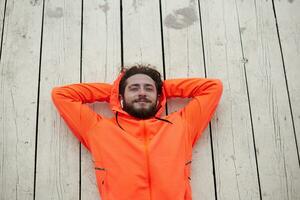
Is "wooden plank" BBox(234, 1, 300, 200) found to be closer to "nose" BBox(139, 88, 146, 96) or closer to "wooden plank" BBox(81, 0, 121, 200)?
"nose" BBox(139, 88, 146, 96)

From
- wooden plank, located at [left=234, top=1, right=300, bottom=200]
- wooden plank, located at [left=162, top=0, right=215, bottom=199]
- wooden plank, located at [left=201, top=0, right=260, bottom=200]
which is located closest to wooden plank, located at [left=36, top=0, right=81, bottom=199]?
wooden plank, located at [left=162, top=0, right=215, bottom=199]

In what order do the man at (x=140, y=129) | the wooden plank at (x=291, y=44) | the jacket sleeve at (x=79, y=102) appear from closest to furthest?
the man at (x=140, y=129) < the jacket sleeve at (x=79, y=102) < the wooden plank at (x=291, y=44)

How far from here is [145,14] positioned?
2029 mm

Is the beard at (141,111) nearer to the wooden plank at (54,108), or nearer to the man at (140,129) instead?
the man at (140,129)

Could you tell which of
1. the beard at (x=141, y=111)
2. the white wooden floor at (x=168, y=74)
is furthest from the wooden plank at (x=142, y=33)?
the beard at (x=141, y=111)

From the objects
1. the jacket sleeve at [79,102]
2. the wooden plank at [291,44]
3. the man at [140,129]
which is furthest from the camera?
the wooden plank at [291,44]

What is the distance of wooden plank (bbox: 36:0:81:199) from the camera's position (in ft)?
Answer: 5.60

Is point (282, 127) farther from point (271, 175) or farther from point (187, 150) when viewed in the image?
point (187, 150)

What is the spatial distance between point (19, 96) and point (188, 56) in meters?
0.93

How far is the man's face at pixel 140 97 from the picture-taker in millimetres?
1674

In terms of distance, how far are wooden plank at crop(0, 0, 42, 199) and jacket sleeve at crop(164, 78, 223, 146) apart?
73 centimetres

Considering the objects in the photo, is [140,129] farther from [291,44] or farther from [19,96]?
[291,44]

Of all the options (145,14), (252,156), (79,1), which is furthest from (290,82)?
(79,1)

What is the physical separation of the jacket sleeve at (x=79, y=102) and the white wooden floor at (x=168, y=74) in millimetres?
99
